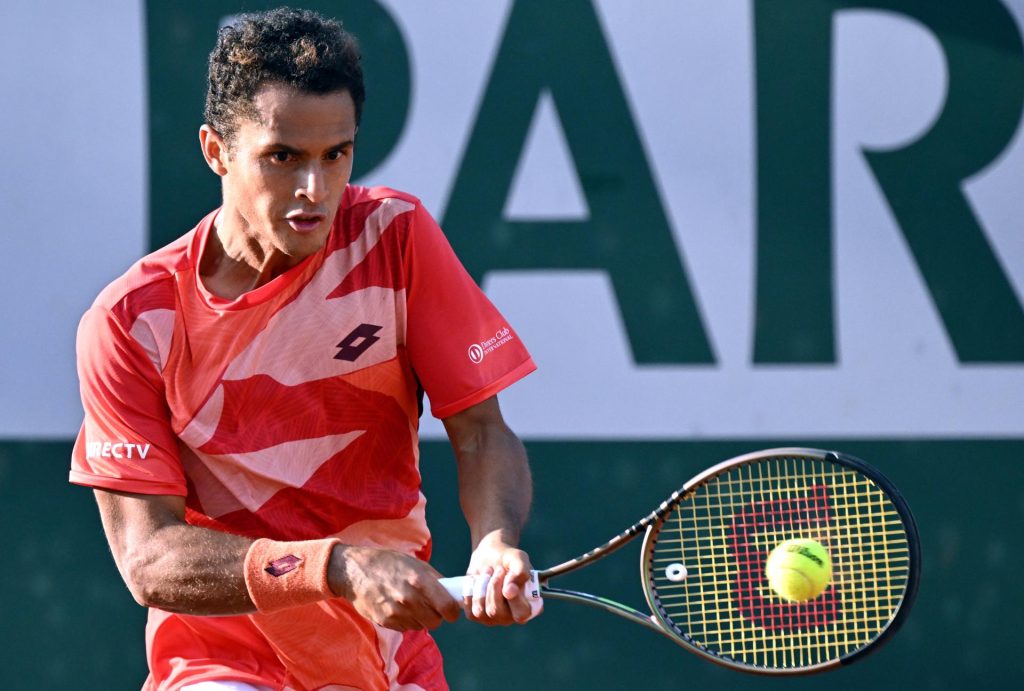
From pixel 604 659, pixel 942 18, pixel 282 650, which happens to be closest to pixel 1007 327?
pixel 942 18

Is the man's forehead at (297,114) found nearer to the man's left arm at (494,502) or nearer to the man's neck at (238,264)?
the man's neck at (238,264)

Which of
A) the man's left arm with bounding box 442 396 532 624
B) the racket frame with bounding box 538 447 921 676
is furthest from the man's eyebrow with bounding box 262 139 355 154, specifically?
the racket frame with bounding box 538 447 921 676

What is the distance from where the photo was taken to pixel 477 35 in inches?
A: 166

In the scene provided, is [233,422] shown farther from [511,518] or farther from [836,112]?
[836,112]

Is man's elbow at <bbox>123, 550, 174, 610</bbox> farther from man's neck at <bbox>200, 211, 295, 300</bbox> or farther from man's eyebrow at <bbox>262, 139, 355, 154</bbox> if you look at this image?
man's eyebrow at <bbox>262, 139, 355, 154</bbox>

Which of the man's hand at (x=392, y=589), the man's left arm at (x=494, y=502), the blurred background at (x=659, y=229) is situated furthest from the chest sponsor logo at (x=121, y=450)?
the blurred background at (x=659, y=229)

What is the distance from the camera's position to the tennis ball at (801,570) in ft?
9.03

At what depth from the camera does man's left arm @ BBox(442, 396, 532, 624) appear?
93.1 inches

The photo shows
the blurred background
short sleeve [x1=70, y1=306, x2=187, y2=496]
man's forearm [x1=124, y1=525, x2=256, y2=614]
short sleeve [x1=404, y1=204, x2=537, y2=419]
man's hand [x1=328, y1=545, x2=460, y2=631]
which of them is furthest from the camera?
the blurred background

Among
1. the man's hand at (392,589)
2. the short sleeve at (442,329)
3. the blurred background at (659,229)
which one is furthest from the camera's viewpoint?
the blurred background at (659,229)

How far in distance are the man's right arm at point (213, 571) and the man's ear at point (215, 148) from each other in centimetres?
58

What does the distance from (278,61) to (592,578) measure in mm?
2178

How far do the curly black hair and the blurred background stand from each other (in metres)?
1.66

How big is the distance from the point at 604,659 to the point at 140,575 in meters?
2.05
